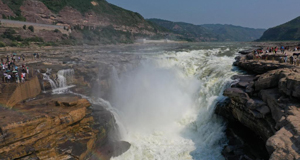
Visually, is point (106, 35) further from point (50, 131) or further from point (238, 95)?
point (50, 131)

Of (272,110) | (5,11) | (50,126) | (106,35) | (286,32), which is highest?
(286,32)

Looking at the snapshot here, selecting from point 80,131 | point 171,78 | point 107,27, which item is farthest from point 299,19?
point 80,131

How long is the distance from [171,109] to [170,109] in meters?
0.08

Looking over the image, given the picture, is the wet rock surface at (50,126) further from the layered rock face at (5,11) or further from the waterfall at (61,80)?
the layered rock face at (5,11)

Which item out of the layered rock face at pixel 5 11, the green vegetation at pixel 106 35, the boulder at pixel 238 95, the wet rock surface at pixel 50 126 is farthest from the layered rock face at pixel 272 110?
the layered rock face at pixel 5 11

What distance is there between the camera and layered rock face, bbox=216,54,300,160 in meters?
5.96

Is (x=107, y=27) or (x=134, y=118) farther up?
(x=107, y=27)

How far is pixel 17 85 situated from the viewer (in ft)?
33.6

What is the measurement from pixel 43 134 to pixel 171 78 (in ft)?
41.2

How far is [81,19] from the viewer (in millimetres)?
94750

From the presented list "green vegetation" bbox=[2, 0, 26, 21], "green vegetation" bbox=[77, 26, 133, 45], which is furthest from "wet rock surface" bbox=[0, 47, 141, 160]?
"green vegetation" bbox=[2, 0, 26, 21]

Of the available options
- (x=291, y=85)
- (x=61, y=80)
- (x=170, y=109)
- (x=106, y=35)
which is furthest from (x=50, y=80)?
(x=106, y=35)

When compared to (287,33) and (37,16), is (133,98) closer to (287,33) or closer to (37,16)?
(37,16)

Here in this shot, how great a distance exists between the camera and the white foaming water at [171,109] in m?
9.99
